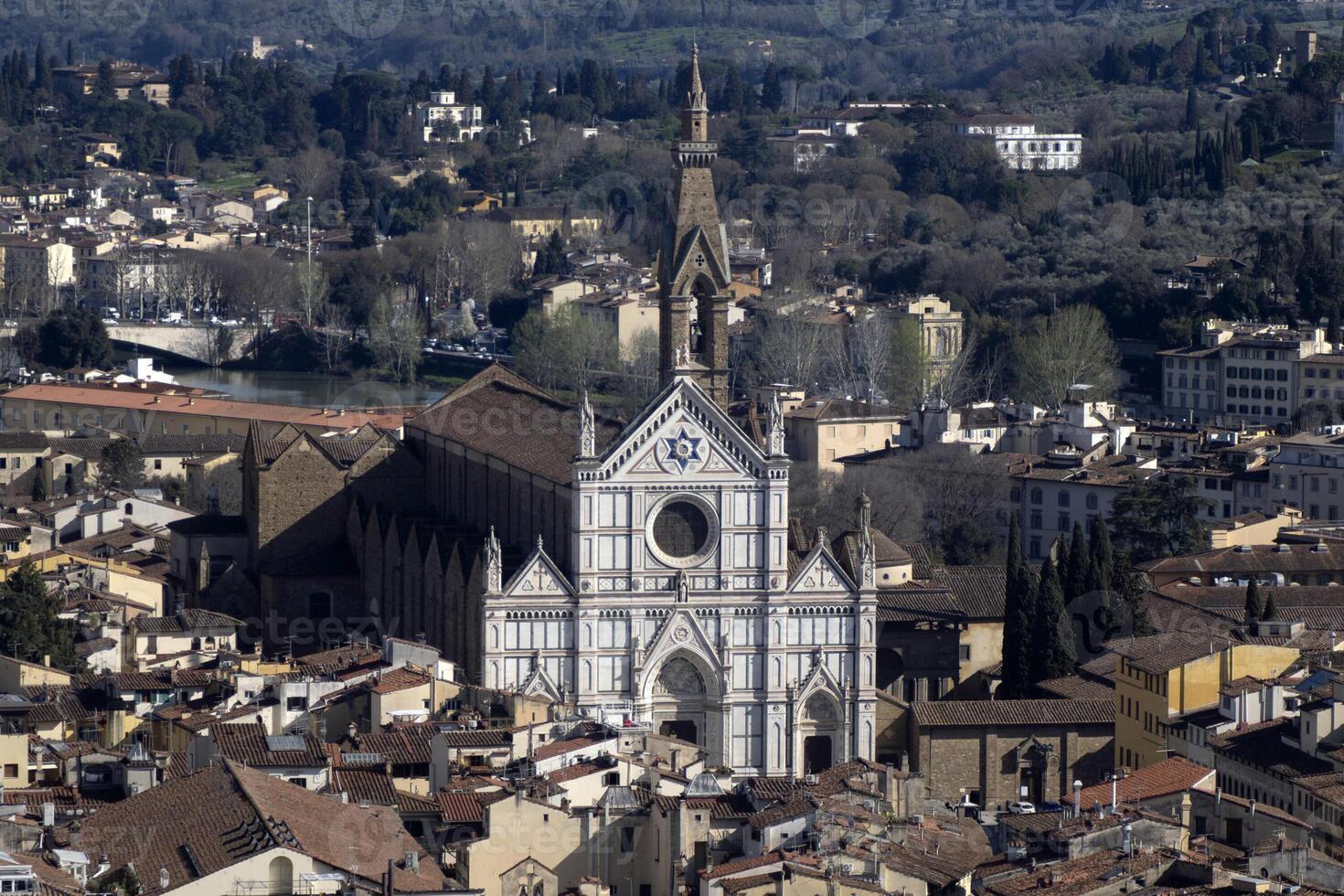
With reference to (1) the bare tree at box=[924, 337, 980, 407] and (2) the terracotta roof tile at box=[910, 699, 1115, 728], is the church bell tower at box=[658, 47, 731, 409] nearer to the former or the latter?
(2) the terracotta roof tile at box=[910, 699, 1115, 728]

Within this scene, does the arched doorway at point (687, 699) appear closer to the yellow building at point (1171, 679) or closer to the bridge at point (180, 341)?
the yellow building at point (1171, 679)

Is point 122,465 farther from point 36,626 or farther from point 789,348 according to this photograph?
point 36,626

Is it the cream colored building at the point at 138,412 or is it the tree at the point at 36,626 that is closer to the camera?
the tree at the point at 36,626

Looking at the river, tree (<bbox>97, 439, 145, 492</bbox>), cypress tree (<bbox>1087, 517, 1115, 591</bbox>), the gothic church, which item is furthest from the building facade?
the gothic church

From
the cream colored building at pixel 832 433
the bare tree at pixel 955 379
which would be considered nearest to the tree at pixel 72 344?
the bare tree at pixel 955 379

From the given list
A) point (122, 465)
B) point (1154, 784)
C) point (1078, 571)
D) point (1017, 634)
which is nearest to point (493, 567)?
point (1017, 634)
